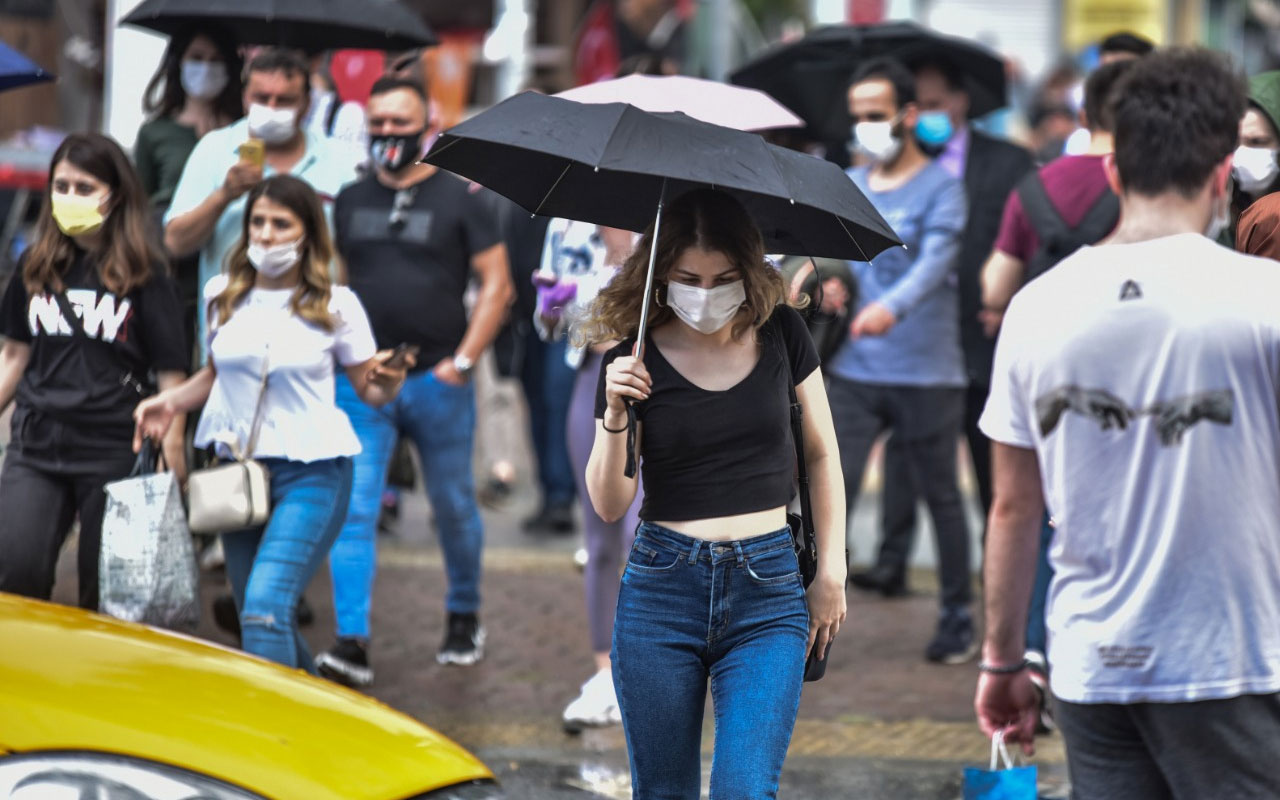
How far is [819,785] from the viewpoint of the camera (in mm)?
5430

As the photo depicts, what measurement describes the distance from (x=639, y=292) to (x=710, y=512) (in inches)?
21.1

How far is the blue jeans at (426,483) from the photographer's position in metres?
6.28

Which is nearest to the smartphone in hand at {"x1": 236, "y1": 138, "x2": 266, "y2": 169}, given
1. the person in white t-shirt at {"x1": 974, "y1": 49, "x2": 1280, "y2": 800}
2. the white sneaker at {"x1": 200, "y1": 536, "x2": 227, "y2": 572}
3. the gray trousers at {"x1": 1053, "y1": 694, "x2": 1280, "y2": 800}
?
the white sneaker at {"x1": 200, "y1": 536, "x2": 227, "y2": 572}

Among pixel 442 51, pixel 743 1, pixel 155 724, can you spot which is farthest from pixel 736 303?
pixel 743 1

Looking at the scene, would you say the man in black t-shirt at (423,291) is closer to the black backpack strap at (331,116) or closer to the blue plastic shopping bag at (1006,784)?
the black backpack strap at (331,116)

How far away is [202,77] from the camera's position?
6.99 meters

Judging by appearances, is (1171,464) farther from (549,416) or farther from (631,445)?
(549,416)

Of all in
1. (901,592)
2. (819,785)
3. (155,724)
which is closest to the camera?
(155,724)

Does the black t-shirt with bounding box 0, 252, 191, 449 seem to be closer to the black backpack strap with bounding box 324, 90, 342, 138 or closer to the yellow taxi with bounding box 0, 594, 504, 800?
the yellow taxi with bounding box 0, 594, 504, 800

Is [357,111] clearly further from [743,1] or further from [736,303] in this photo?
[743,1]

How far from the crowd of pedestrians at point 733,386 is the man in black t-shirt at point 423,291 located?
0.01 metres

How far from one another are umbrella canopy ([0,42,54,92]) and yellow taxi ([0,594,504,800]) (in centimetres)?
296

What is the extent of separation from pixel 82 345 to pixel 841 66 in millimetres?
4419

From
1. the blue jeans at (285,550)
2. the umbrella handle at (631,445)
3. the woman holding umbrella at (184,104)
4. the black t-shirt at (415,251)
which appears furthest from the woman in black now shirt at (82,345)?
the umbrella handle at (631,445)
